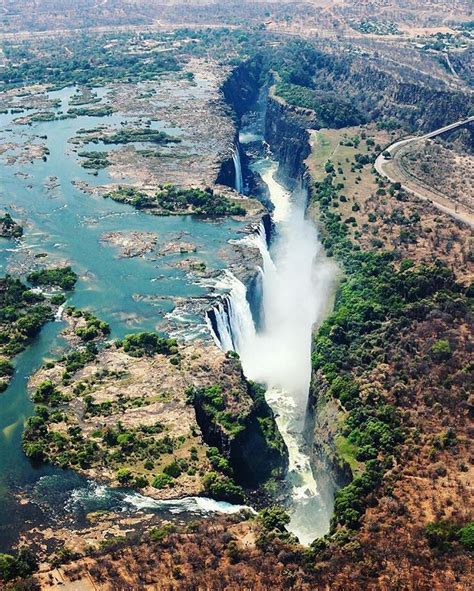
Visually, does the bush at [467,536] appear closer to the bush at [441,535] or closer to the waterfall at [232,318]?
the bush at [441,535]

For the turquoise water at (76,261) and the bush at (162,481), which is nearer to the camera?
the bush at (162,481)

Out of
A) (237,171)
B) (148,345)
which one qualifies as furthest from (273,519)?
(237,171)

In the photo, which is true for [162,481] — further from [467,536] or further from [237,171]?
[237,171]

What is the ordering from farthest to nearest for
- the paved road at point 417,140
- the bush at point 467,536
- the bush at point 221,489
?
1. the paved road at point 417,140
2. the bush at point 221,489
3. the bush at point 467,536

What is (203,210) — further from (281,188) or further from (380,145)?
(380,145)

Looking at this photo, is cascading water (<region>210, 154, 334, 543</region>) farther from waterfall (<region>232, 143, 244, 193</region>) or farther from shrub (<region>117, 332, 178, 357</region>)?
waterfall (<region>232, 143, 244, 193</region>)

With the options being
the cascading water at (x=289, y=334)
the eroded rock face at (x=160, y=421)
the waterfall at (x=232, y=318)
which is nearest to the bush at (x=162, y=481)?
the eroded rock face at (x=160, y=421)
